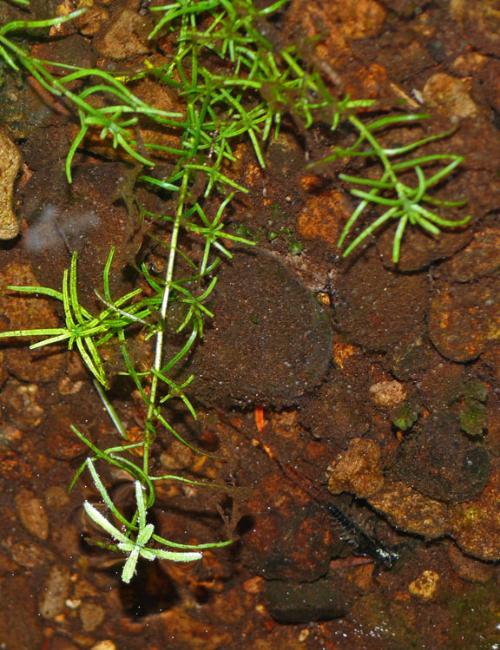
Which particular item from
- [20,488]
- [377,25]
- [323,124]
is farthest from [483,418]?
[20,488]

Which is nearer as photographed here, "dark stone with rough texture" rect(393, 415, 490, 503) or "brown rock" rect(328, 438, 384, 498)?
"dark stone with rough texture" rect(393, 415, 490, 503)

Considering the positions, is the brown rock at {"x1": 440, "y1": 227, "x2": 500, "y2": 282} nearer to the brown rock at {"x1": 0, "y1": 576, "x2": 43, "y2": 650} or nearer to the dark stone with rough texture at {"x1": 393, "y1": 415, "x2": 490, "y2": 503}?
the dark stone with rough texture at {"x1": 393, "y1": 415, "x2": 490, "y2": 503}

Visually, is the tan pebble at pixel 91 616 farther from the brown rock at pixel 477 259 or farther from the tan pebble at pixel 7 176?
the brown rock at pixel 477 259

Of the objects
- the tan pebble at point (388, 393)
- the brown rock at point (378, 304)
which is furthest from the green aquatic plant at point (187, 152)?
the tan pebble at point (388, 393)

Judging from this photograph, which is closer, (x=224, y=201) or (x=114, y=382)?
(x=224, y=201)

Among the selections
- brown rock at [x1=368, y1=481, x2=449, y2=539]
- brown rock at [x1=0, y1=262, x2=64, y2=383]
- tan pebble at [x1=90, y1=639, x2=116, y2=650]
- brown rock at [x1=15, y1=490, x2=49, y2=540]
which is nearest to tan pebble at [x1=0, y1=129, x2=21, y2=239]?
brown rock at [x1=0, y1=262, x2=64, y2=383]

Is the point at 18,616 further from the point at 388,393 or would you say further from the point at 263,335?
the point at 388,393

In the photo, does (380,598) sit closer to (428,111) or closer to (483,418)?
(483,418)
